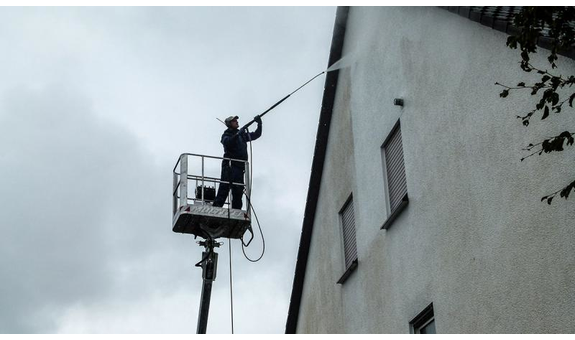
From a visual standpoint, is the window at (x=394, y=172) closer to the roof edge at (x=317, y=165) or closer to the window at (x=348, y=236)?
the window at (x=348, y=236)

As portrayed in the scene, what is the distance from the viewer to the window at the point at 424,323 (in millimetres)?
9656

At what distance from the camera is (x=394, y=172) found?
11375mm

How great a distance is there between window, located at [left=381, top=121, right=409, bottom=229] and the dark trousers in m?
2.57

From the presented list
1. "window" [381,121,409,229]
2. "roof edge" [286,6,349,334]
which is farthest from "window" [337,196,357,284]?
"window" [381,121,409,229]

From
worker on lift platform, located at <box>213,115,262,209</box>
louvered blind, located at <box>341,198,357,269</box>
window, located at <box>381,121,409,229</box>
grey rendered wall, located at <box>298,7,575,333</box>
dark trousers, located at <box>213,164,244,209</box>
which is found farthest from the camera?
louvered blind, located at <box>341,198,357,269</box>

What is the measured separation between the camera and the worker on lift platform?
12805 mm

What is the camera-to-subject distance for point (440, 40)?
395 inches

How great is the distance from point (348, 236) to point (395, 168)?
2437 millimetres

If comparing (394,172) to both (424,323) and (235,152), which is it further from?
(235,152)

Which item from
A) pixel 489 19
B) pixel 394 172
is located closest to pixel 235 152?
pixel 394 172

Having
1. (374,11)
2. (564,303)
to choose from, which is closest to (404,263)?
(564,303)

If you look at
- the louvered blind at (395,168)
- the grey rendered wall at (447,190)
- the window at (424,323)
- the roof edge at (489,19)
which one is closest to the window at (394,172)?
the louvered blind at (395,168)

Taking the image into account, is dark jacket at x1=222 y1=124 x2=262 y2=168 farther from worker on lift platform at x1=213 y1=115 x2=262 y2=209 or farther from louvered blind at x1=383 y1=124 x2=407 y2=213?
louvered blind at x1=383 y1=124 x2=407 y2=213
